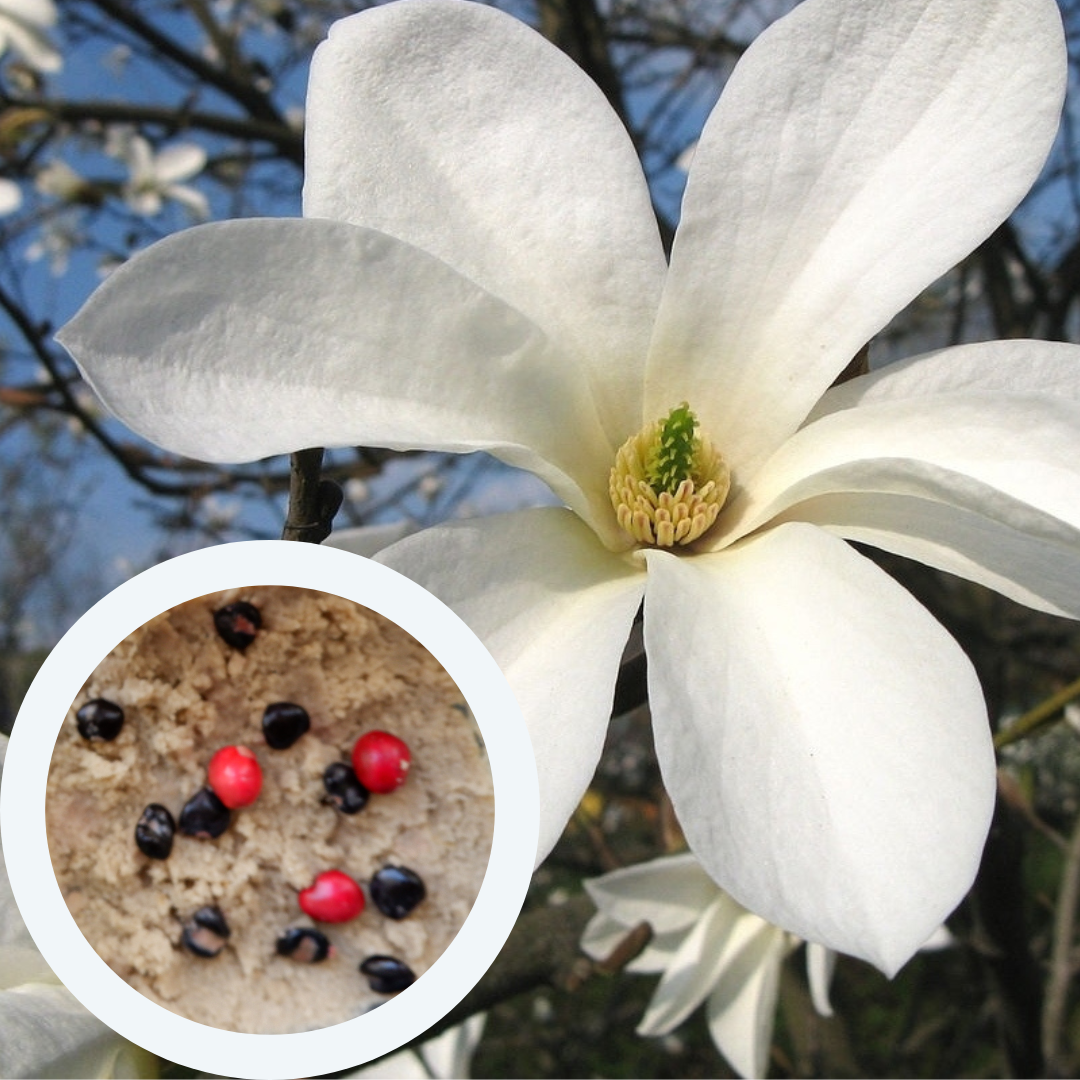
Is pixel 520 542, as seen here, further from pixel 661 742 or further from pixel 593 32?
pixel 593 32

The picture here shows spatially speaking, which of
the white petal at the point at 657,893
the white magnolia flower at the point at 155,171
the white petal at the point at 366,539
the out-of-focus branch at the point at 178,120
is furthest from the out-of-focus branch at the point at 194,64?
the white petal at the point at 366,539

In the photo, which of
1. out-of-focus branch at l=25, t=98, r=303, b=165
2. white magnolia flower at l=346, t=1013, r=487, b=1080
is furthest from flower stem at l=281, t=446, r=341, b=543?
out-of-focus branch at l=25, t=98, r=303, b=165

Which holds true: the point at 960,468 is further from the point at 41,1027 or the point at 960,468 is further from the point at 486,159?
the point at 41,1027

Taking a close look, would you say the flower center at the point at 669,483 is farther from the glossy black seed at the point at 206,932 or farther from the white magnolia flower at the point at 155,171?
the white magnolia flower at the point at 155,171

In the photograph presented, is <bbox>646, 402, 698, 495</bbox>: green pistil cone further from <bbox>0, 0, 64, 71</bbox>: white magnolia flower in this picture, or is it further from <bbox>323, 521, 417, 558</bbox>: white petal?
<bbox>0, 0, 64, 71</bbox>: white magnolia flower

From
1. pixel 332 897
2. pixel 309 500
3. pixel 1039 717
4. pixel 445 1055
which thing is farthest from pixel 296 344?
pixel 445 1055

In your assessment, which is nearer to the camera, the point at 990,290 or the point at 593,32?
the point at 593,32

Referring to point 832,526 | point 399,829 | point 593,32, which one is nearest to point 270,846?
point 399,829
